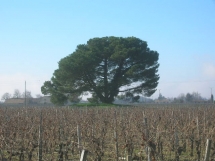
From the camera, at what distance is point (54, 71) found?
39312 millimetres

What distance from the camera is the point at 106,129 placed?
13.0 metres

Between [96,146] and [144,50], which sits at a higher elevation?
[144,50]

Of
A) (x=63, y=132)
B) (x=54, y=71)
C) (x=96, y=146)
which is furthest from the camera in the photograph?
(x=54, y=71)

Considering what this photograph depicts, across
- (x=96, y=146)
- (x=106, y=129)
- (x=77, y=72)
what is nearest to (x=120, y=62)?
(x=77, y=72)

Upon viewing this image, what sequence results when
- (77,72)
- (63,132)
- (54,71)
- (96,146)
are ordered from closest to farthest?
(96,146) < (63,132) < (77,72) < (54,71)

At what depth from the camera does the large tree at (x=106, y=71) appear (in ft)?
121

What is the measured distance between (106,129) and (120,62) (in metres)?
25.2

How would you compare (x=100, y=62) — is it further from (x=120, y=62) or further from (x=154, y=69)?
(x=154, y=69)

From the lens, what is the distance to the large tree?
36938 millimetres

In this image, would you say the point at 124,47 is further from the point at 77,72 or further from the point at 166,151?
the point at 166,151

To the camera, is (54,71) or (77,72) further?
(54,71)

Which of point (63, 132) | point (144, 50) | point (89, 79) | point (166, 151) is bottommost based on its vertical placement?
point (166, 151)

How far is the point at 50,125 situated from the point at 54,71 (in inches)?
1101

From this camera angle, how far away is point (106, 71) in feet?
125
